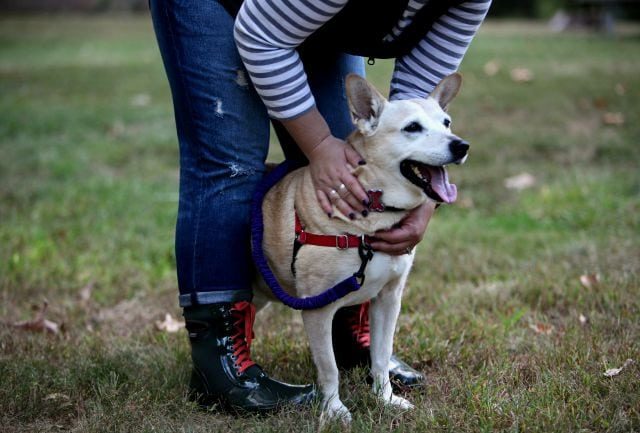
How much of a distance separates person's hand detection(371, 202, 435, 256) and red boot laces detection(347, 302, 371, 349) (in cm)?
46

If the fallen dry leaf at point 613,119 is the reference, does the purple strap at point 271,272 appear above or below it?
above

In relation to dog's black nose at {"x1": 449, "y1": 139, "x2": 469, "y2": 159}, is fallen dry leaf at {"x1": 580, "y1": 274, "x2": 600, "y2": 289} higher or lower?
lower

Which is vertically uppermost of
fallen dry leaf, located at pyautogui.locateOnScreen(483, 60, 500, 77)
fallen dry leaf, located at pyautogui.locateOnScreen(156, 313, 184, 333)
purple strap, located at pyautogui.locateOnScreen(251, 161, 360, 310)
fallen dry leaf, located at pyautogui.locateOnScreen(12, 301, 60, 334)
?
purple strap, located at pyautogui.locateOnScreen(251, 161, 360, 310)

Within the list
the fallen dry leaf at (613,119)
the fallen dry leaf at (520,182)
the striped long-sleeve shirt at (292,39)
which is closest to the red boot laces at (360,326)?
the striped long-sleeve shirt at (292,39)

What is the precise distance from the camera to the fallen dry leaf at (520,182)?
461 centimetres

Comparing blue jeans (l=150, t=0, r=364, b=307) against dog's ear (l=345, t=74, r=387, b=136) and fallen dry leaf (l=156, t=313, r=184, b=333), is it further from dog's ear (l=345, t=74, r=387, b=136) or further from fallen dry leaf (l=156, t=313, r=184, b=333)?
fallen dry leaf (l=156, t=313, r=184, b=333)

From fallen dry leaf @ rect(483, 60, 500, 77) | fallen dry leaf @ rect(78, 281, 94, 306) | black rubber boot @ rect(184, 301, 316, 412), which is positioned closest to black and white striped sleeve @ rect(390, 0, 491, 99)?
black rubber boot @ rect(184, 301, 316, 412)

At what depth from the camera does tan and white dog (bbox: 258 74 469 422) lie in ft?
6.55

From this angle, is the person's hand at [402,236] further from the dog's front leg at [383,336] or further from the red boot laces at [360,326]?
the red boot laces at [360,326]

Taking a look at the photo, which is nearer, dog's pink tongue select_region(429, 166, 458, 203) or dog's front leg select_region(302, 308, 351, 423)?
dog's pink tongue select_region(429, 166, 458, 203)

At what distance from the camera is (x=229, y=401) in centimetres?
217

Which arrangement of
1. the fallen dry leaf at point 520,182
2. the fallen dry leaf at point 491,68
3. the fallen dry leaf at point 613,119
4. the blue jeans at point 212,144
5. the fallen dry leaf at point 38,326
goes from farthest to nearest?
the fallen dry leaf at point 491,68
the fallen dry leaf at point 613,119
the fallen dry leaf at point 520,182
the fallen dry leaf at point 38,326
the blue jeans at point 212,144

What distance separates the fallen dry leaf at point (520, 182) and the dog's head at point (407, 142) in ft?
8.66

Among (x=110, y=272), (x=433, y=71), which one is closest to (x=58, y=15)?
(x=110, y=272)
